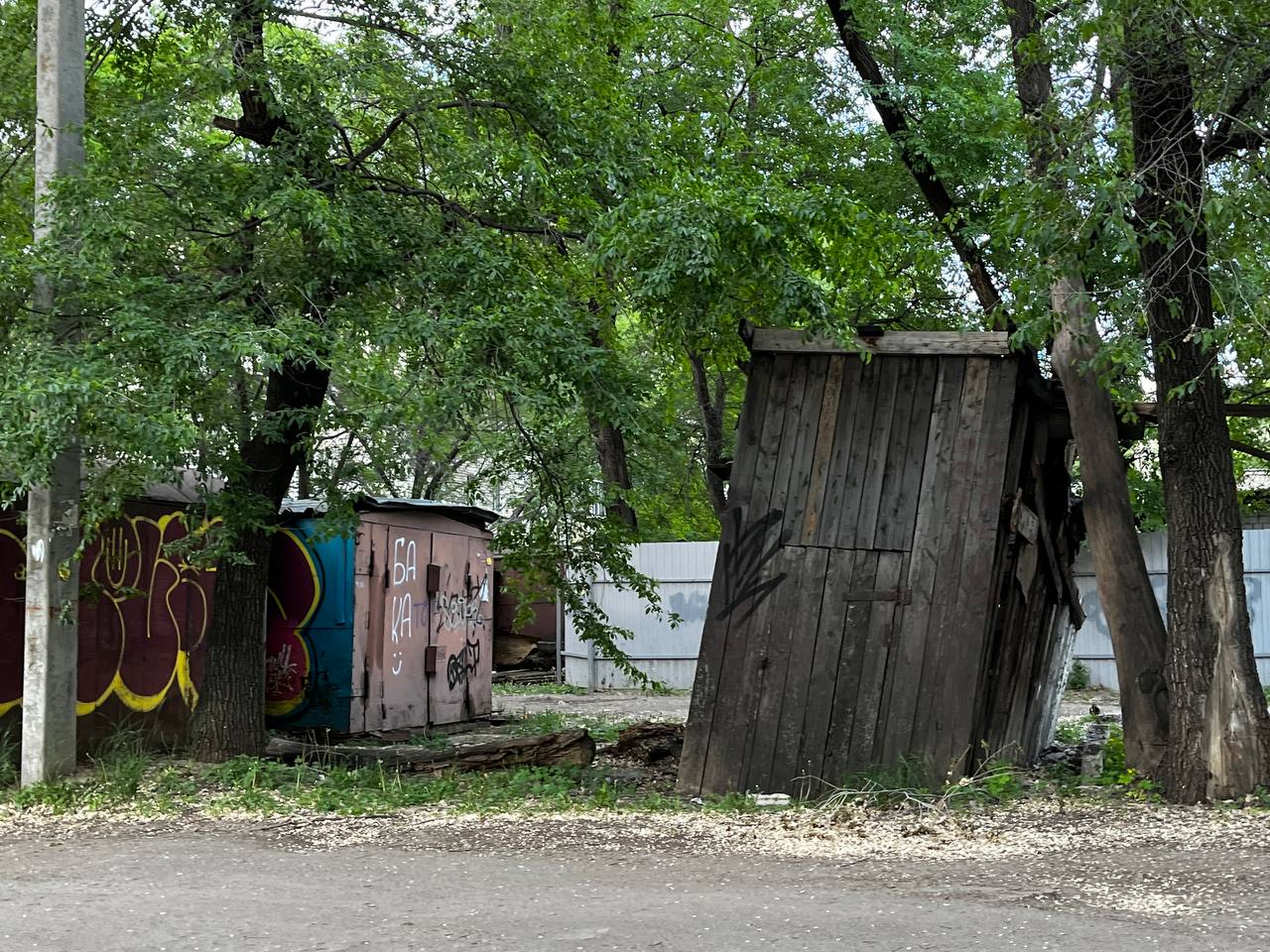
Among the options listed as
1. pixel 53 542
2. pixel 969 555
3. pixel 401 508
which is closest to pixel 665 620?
pixel 401 508

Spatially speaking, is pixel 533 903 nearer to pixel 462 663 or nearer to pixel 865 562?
pixel 865 562

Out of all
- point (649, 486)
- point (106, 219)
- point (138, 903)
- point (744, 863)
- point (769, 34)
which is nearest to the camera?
point (138, 903)

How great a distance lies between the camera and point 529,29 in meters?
10.6

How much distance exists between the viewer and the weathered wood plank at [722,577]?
342 inches

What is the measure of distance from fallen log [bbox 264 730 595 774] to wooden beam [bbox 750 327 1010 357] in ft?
11.2

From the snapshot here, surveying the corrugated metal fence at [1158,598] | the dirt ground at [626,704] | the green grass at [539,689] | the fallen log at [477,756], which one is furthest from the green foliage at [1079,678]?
the fallen log at [477,756]

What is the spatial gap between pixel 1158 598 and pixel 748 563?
40.7ft

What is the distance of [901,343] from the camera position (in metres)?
8.81

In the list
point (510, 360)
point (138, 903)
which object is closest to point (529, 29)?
point (510, 360)

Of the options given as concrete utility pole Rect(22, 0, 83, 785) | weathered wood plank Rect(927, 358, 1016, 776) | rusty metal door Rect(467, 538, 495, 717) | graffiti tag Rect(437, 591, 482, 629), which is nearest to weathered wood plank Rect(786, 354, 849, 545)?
weathered wood plank Rect(927, 358, 1016, 776)

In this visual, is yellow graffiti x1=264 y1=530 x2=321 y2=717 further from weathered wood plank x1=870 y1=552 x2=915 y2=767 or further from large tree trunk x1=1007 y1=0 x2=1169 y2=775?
large tree trunk x1=1007 y1=0 x2=1169 y2=775

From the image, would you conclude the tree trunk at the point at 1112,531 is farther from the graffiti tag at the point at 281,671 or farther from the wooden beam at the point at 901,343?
the graffiti tag at the point at 281,671

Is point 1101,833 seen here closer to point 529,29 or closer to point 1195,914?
point 1195,914

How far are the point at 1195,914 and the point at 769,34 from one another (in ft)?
44.5
